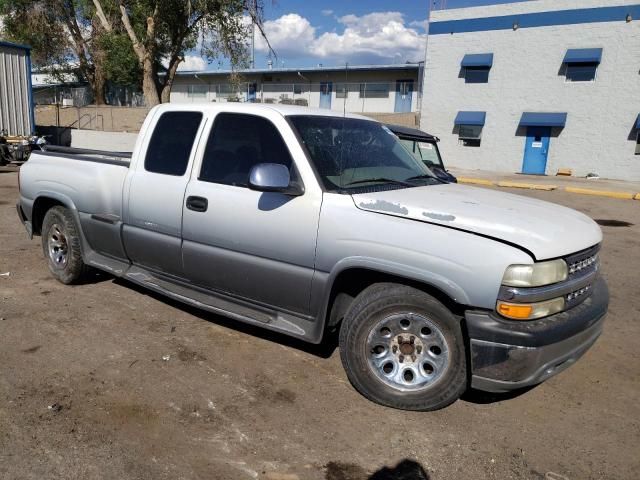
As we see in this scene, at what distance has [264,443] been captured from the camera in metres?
2.95

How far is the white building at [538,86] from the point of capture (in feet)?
73.6

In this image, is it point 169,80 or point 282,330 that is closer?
point 282,330

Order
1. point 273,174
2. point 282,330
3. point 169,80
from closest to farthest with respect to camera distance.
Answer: point 273,174 → point 282,330 → point 169,80

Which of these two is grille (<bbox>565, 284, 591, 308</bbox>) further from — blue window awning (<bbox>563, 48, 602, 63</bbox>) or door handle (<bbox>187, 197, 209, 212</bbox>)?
blue window awning (<bbox>563, 48, 602, 63</bbox>)

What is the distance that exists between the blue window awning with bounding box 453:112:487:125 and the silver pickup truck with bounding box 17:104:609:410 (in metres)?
22.8

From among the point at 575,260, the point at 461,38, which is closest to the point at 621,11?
the point at 461,38

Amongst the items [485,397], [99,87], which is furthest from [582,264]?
[99,87]

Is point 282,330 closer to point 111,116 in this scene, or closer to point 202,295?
point 202,295

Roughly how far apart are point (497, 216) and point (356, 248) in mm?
863

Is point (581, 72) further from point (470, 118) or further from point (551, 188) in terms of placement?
point (551, 188)

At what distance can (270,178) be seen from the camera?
11.1 feet

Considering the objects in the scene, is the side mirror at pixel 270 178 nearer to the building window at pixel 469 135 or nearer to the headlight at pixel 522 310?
the headlight at pixel 522 310

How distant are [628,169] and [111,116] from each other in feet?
87.0

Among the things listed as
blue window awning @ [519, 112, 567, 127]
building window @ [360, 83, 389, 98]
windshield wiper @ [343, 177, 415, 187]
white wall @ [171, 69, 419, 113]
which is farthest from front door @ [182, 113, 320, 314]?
building window @ [360, 83, 389, 98]
